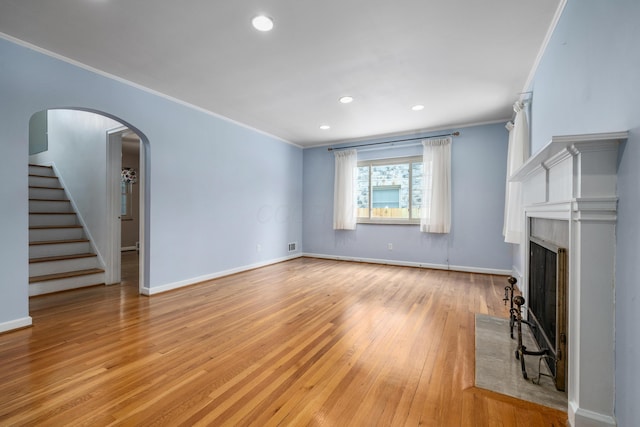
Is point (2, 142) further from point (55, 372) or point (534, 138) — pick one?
point (534, 138)

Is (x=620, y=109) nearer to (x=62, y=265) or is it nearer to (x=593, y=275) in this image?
(x=593, y=275)

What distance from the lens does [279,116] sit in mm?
4531

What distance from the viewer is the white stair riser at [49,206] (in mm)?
4352

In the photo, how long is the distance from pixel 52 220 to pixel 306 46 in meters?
4.72

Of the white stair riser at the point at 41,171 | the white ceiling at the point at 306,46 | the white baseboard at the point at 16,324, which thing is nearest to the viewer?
the white ceiling at the point at 306,46

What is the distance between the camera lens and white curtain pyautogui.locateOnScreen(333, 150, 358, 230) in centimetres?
593

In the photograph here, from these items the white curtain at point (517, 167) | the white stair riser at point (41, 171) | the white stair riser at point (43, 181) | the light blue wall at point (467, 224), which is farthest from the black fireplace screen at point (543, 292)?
the white stair riser at point (41, 171)

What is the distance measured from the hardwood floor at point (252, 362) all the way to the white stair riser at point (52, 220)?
1439 mm

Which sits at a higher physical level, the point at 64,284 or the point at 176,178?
the point at 176,178

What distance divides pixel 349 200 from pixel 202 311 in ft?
12.3

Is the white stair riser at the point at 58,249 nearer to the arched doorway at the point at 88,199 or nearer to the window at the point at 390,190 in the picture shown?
the arched doorway at the point at 88,199

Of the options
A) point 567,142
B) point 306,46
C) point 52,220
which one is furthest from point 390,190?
point 52,220

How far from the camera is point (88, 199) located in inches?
175

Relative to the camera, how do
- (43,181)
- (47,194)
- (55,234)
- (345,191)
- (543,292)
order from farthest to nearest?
1. (345,191)
2. (43,181)
3. (47,194)
4. (55,234)
5. (543,292)
